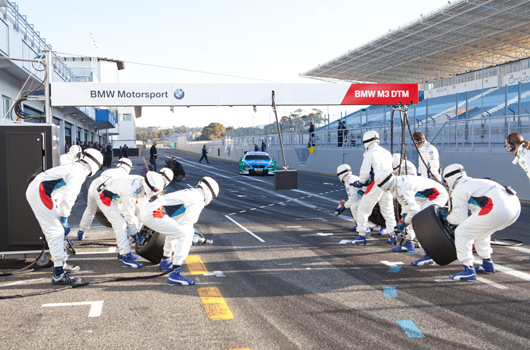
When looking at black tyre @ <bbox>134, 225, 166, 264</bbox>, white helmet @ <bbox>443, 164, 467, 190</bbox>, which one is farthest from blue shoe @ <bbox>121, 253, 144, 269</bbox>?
white helmet @ <bbox>443, 164, 467, 190</bbox>

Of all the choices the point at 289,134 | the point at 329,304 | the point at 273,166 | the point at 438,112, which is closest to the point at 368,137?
the point at 329,304

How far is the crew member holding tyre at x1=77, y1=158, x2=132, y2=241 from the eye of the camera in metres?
7.86

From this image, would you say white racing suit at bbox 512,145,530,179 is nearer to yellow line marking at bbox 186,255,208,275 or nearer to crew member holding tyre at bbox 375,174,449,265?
crew member holding tyre at bbox 375,174,449,265

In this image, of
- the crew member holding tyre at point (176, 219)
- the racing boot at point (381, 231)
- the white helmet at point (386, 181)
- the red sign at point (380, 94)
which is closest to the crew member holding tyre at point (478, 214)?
the white helmet at point (386, 181)

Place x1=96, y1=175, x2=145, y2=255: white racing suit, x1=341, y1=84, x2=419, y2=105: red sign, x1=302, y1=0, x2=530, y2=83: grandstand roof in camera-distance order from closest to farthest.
→ x1=96, y1=175, x2=145, y2=255: white racing suit, x1=341, y1=84, x2=419, y2=105: red sign, x1=302, y1=0, x2=530, y2=83: grandstand roof

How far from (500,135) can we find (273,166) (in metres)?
12.6

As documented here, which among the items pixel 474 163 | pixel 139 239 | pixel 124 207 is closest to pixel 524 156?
pixel 139 239

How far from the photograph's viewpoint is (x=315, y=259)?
7520 millimetres

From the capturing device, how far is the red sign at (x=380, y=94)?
43.2 ft

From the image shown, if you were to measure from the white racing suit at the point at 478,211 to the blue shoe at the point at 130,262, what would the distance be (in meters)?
4.43

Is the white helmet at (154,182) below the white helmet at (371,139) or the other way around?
below

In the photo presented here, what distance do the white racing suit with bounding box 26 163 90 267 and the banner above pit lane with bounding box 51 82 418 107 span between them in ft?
19.6

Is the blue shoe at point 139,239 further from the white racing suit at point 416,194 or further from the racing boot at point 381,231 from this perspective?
the racing boot at point 381,231

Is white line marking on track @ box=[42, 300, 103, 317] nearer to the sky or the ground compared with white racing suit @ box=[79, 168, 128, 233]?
nearer to the ground
